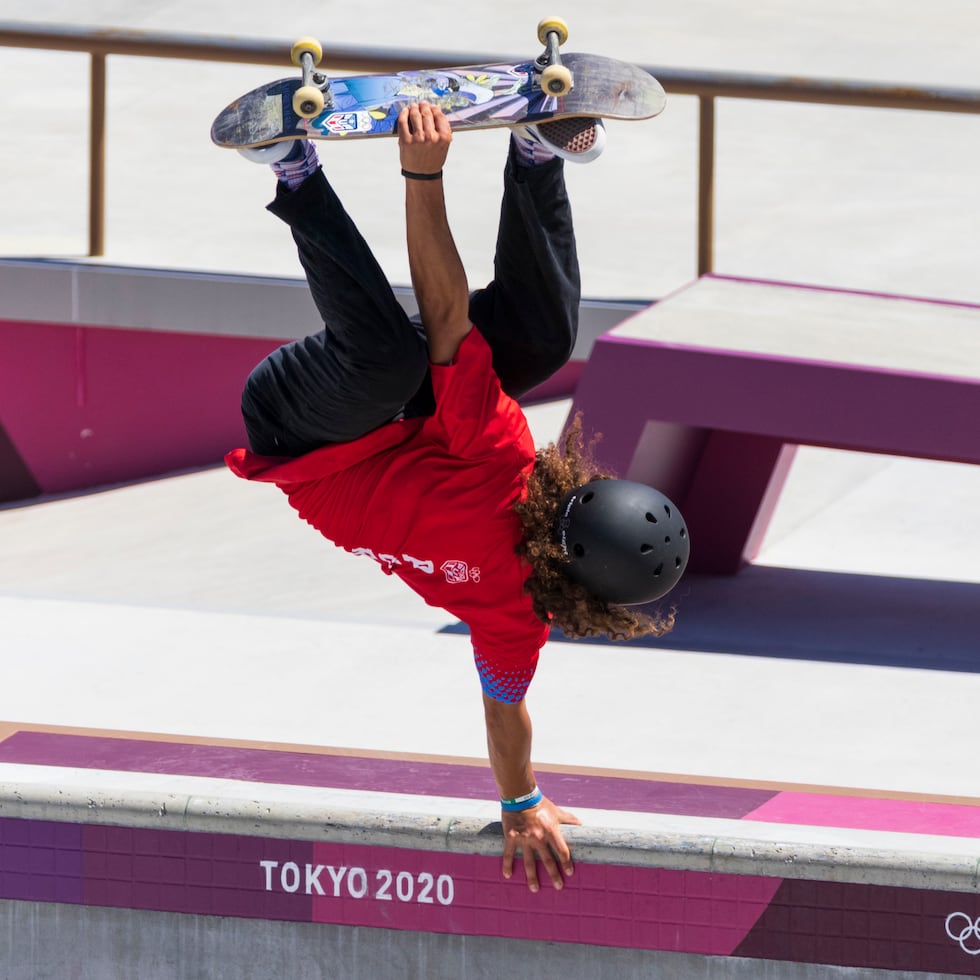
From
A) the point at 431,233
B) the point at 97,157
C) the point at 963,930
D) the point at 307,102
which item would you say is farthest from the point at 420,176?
the point at 97,157

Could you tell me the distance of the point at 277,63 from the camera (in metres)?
9.47

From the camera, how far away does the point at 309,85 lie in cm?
420

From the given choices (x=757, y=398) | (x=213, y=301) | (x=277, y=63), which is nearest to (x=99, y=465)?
(x=213, y=301)

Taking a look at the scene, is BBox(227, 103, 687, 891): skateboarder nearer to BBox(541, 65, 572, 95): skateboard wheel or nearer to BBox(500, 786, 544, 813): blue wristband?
BBox(500, 786, 544, 813): blue wristband

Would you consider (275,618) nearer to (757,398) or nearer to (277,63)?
(757,398)

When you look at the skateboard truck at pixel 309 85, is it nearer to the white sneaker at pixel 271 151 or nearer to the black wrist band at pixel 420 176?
the white sneaker at pixel 271 151

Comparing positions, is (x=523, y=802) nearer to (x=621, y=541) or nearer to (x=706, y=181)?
(x=621, y=541)

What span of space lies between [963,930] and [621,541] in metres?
1.53

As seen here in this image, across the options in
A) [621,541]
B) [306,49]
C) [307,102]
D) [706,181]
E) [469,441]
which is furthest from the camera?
[706,181]

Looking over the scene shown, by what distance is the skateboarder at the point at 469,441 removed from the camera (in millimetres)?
4137

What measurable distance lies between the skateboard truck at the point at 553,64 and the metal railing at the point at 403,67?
4.52 m

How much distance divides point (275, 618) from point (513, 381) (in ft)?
10.3

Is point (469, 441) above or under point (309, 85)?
under

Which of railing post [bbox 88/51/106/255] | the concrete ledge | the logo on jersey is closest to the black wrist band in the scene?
the logo on jersey
